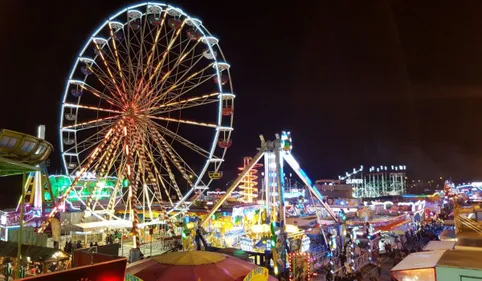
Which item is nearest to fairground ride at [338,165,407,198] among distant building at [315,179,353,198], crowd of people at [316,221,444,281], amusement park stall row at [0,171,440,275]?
distant building at [315,179,353,198]

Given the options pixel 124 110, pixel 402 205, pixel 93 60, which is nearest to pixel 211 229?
pixel 124 110

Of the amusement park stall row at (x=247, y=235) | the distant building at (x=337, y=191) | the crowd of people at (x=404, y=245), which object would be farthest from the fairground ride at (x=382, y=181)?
the amusement park stall row at (x=247, y=235)

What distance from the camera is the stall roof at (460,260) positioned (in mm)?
5660

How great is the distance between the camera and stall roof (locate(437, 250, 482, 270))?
5.66 metres

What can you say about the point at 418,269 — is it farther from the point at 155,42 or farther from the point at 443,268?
the point at 155,42

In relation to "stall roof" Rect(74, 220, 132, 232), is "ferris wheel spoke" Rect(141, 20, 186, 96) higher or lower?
higher

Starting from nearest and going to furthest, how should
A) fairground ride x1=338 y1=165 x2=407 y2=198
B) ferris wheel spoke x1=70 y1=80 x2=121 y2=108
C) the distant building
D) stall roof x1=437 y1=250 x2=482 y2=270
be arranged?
1. stall roof x1=437 y1=250 x2=482 y2=270
2. ferris wheel spoke x1=70 y1=80 x2=121 y2=108
3. the distant building
4. fairground ride x1=338 y1=165 x2=407 y2=198

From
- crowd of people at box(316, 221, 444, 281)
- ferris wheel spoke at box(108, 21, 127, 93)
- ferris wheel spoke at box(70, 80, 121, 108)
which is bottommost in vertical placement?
crowd of people at box(316, 221, 444, 281)

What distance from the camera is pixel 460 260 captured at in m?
6.14

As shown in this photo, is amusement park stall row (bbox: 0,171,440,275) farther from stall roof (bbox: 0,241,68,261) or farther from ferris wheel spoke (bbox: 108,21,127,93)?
ferris wheel spoke (bbox: 108,21,127,93)

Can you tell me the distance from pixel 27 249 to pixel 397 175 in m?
126


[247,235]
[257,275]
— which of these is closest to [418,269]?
[257,275]

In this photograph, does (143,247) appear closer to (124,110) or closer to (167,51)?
(124,110)

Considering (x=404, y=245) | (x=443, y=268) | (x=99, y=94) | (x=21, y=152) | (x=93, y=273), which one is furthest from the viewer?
(x=404, y=245)
